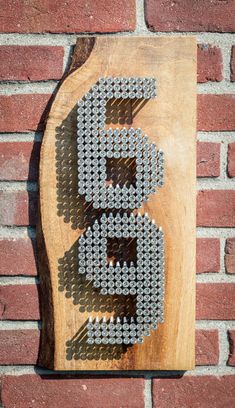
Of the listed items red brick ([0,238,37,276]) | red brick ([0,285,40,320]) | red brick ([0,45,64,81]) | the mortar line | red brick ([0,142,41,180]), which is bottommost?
the mortar line

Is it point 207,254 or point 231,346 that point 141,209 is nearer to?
point 207,254

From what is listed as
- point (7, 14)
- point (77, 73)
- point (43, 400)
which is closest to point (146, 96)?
point (77, 73)

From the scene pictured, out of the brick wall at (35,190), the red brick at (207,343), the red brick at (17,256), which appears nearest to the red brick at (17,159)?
the brick wall at (35,190)

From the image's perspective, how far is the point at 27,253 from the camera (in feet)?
3.51

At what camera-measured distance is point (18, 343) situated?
108 centimetres

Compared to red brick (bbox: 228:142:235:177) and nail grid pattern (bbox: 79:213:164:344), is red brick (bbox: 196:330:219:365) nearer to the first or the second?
nail grid pattern (bbox: 79:213:164:344)

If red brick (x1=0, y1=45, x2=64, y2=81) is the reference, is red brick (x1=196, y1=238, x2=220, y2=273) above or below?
below

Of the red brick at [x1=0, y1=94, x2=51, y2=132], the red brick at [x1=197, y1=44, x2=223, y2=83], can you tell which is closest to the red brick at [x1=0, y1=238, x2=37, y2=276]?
the red brick at [x1=0, y1=94, x2=51, y2=132]

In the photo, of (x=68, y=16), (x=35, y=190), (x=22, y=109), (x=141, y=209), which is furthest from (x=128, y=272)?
(x=68, y=16)

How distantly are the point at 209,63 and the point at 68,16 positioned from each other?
26cm

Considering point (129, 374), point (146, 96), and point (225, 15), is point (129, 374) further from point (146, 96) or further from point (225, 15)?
point (225, 15)

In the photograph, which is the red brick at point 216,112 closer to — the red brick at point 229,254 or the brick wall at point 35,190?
the brick wall at point 35,190

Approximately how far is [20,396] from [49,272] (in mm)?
238

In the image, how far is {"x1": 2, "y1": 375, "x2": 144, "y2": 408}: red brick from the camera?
1079 millimetres
